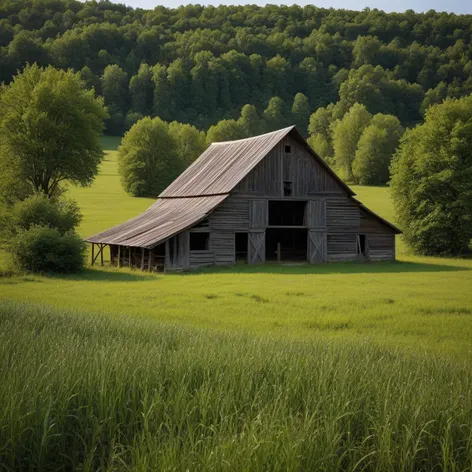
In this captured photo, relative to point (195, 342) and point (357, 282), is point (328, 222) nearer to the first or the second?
point (357, 282)

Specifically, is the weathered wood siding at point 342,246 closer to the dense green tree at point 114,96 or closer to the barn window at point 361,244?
the barn window at point 361,244

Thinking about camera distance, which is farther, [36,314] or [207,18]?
[207,18]

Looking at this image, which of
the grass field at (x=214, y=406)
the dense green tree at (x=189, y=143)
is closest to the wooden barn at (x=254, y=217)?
the grass field at (x=214, y=406)

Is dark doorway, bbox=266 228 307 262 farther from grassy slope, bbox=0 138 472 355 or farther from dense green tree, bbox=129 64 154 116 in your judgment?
dense green tree, bbox=129 64 154 116

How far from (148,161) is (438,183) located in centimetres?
4424

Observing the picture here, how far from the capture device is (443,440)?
5.57 m

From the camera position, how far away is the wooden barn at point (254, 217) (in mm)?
36938

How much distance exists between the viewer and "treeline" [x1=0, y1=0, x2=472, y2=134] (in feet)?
435

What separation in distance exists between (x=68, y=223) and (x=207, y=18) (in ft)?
515

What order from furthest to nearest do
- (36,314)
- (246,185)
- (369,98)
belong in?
(369,98), (246,185), (36,314)

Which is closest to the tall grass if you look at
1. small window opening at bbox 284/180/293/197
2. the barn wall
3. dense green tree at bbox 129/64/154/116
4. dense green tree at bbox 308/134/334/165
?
the barn wall

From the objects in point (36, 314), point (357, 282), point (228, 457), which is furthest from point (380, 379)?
point (357, 282)

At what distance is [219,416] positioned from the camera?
18.9 feet

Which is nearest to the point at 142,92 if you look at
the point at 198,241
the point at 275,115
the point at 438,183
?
the point at 275,115
